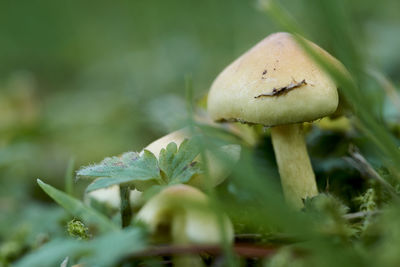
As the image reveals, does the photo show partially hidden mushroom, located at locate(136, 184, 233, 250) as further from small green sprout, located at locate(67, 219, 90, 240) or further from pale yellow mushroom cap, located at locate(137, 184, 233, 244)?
small green sprout, located at locate(67, 219, 90, 240)

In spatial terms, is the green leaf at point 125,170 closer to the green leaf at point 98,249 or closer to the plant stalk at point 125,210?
the plant stalk at point 125,210

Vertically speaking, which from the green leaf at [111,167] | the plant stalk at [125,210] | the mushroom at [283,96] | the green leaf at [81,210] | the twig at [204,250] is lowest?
the twig at [204,250]

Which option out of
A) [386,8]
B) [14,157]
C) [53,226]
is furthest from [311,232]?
[386,8]

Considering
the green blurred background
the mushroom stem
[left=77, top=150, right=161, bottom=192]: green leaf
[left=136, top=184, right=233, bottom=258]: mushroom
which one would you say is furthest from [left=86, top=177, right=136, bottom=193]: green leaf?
the green blurred background

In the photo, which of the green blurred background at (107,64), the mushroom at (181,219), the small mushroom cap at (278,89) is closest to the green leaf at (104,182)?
the mushroom at (181,219)

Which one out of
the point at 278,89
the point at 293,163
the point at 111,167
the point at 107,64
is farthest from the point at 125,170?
the point at 107,64

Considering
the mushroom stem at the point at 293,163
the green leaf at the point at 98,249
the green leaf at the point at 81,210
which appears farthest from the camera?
the mushroom stem at the point at 293,163
